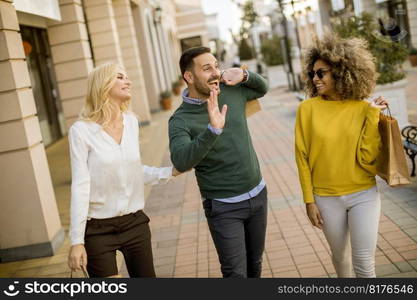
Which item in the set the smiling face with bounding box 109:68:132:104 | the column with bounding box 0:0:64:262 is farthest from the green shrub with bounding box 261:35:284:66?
the smiling face with bounding box 109:68:132:104

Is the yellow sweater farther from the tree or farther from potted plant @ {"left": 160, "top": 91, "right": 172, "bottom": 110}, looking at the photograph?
the tree

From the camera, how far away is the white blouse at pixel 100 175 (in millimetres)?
2775

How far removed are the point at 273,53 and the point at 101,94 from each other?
71.6 ft

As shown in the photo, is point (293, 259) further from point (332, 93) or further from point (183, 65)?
point (183, 65)

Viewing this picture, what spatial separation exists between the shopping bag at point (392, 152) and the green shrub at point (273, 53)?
21447 millimetres

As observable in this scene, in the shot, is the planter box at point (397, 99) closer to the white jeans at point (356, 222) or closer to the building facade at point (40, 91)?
the building facade at point (40, 91)

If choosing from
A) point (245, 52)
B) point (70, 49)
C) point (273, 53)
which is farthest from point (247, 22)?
point (70, 49)

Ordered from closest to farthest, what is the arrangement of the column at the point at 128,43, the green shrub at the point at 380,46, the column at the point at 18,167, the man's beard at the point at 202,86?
the man's beard at the point at 202,86, the column at the point at 18,167, the green shrub at the point at 380,46, the column at the point at 128,43

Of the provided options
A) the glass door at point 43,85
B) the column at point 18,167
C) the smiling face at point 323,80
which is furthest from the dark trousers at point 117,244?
the glass door at point 43,85

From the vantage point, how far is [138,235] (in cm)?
303

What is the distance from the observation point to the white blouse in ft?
9.11

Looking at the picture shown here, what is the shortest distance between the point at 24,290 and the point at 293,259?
254 centimetres

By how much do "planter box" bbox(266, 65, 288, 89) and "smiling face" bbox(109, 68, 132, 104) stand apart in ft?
69.9

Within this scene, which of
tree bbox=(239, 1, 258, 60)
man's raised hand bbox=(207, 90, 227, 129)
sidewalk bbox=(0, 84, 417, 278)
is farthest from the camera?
tree bbox=(239, 1, 258, 60)
